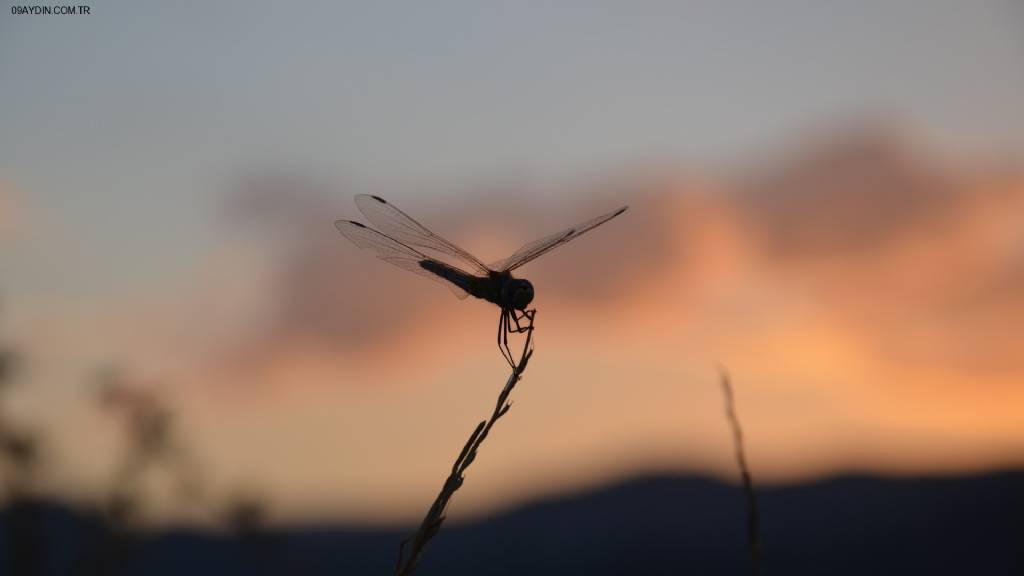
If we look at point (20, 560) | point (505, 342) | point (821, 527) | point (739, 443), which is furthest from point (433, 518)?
point (821, 527)

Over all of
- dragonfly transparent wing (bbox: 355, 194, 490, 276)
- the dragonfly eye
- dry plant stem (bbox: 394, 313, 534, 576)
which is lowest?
dry plant stem (bbox: 394, 313, 534, 576)

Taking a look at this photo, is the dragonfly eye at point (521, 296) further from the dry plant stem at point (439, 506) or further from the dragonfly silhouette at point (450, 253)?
the dry plant stem at point (439, 506)

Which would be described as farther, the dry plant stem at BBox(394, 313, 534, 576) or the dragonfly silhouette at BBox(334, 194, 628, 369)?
the dragonfly silhouette at BBox(334, 194, 628, 369)

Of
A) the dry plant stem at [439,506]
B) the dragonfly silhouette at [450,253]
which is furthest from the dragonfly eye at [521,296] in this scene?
the dry plant stem at [439,506]

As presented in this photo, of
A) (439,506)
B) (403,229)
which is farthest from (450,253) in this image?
(439,506)

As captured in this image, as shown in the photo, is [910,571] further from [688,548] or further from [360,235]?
[360,235]

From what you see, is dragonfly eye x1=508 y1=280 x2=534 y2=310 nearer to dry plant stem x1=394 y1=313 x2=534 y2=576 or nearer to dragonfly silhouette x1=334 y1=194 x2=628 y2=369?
dragonfly silhouette x1=334 y1=194 x2=628 y2=369

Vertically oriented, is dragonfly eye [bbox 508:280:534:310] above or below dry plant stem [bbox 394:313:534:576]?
above

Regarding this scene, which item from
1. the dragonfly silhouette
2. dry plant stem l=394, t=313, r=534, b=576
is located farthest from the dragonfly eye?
dry plant stem l=394, t=313, r=534, b=576
